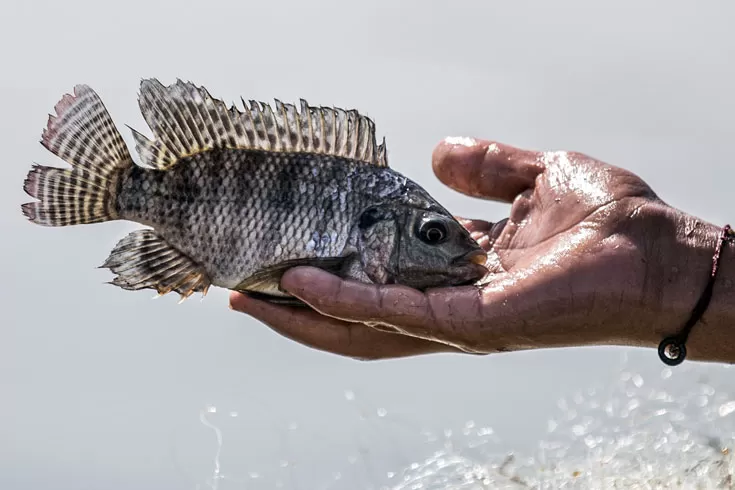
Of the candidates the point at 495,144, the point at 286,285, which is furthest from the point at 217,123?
the point at 495,144

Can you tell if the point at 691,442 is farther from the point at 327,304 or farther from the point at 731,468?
the point at 327,304

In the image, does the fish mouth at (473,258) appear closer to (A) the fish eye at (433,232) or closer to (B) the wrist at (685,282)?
(A) the fish eye at (433,232)

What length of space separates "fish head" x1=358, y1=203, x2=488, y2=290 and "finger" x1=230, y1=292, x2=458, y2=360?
415mm

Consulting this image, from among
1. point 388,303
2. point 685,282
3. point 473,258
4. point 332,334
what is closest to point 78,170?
point 332,334

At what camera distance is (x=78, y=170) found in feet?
18.0

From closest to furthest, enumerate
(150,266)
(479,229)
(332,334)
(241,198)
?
(241,198) → (150,266) → (332,334) → (479,229)

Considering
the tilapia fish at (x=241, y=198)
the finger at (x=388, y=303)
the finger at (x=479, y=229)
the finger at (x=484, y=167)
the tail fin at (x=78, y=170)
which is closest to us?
the finger at (x=388, y=303)

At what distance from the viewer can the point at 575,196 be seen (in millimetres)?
5609

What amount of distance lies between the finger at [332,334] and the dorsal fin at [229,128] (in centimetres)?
85

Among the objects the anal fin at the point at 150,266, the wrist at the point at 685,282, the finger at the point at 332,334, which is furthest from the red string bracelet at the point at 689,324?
the anal fin at the point at 150,266

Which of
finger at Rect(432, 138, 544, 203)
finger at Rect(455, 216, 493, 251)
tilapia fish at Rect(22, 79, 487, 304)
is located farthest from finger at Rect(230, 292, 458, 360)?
finger at Rect(432, 138, 544, 203)

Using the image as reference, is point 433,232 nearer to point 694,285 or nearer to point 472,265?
point 472,265

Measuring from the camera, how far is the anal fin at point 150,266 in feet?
17.5

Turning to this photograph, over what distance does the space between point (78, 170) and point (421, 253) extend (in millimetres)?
1869
